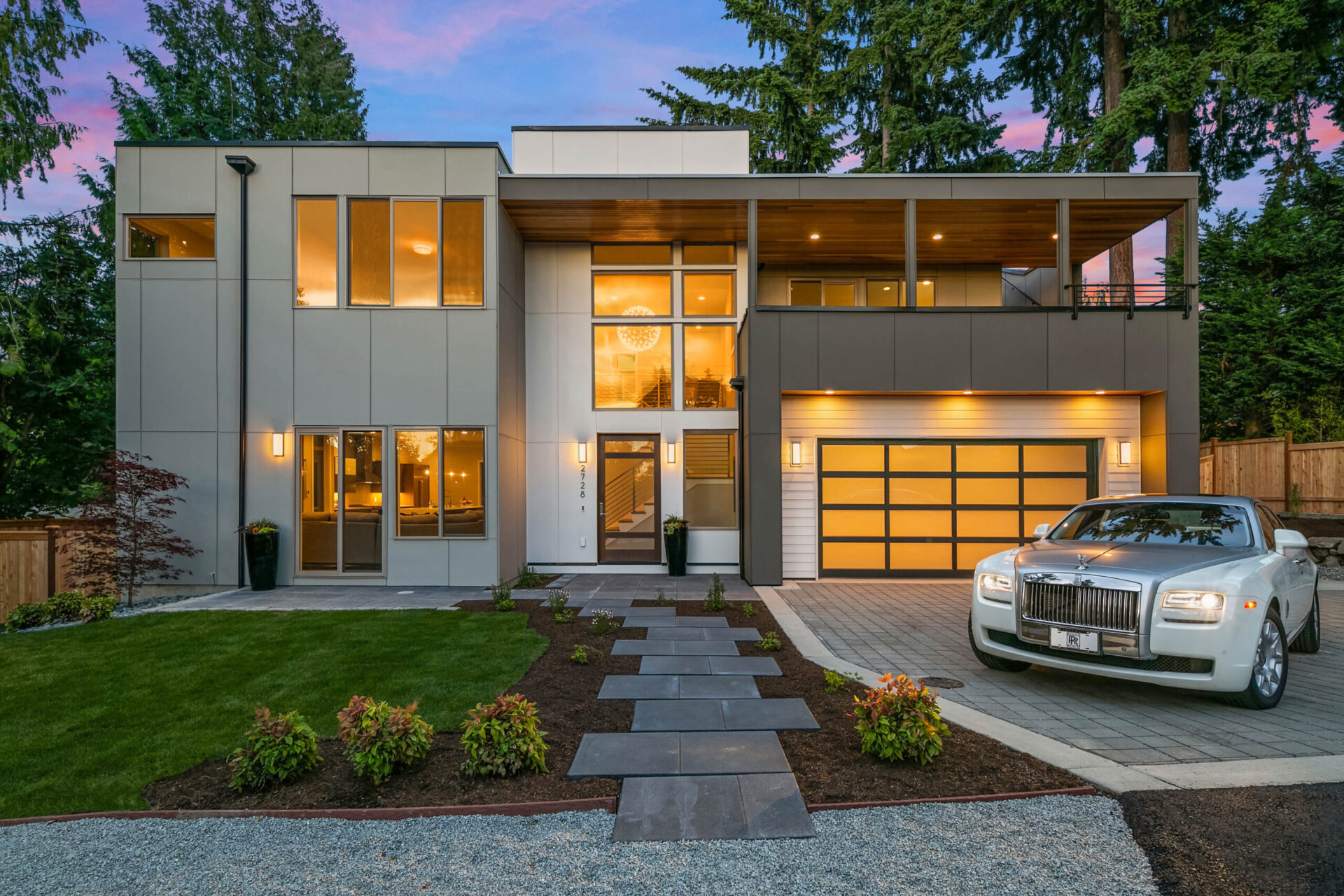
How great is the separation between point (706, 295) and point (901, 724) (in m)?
9.29

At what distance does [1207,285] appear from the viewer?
50.5ft

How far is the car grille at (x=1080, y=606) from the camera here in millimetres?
4297

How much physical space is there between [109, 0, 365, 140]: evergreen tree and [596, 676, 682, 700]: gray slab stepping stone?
20476 millimetres

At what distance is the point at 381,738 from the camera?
3.30m

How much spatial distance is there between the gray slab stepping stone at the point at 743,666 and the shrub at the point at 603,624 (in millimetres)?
1368

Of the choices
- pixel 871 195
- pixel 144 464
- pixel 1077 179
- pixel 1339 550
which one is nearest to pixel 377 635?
pixel 144 464

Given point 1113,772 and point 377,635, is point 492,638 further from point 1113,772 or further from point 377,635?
point 1113,772

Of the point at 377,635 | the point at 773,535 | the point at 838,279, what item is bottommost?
the point at 377,635

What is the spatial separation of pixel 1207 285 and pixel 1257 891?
1809cm

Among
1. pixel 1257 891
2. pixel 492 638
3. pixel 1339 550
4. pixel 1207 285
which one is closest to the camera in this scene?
pixel 1257 891

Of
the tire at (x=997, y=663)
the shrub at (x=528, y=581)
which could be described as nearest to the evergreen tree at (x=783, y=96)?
the shrub at (x=528, y=581)

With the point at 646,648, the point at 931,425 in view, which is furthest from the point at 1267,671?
the point at 931,425

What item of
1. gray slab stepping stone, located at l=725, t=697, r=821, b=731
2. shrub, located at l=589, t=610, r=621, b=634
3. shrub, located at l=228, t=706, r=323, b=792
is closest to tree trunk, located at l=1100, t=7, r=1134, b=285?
shrub, located at l=589, t=610, r=621, b=634

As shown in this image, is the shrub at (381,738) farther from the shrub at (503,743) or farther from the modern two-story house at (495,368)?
the modern two-story house at (495,368)
